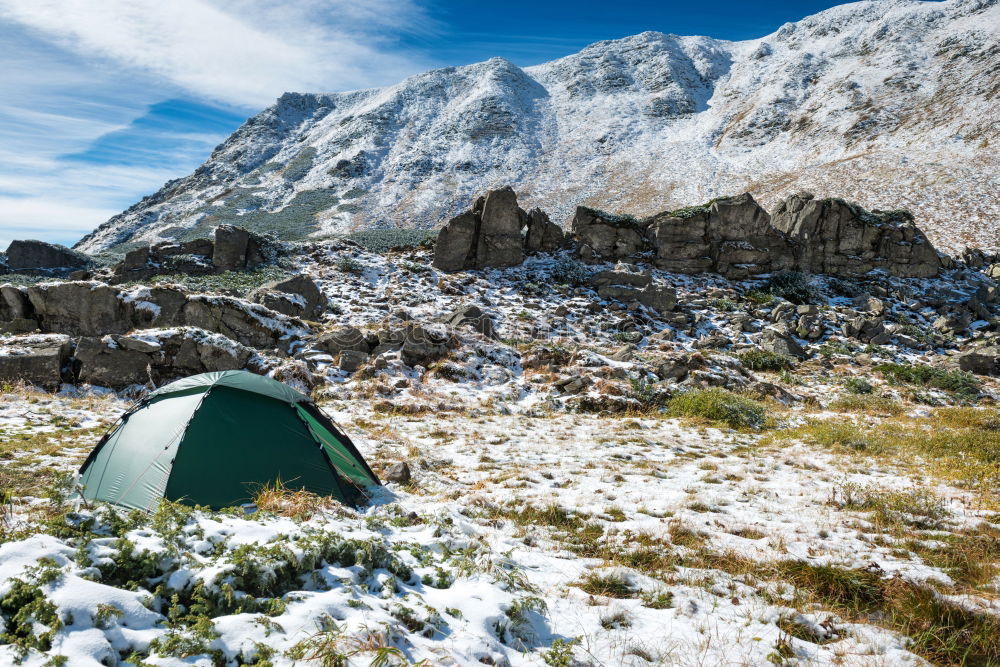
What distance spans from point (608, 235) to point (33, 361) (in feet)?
86.7

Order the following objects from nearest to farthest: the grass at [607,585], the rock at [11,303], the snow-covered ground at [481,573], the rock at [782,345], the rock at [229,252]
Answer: the snow-covered ground at [481,573]
the grass at [607,585]
the rock at [11,303]
the rock at [782,345]
the rock at [229,252]

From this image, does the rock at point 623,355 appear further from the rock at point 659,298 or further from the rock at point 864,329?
the rock at point 864,329

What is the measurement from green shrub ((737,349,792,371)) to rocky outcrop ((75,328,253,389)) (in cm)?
1744

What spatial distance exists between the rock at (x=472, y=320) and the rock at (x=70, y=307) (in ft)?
37.4

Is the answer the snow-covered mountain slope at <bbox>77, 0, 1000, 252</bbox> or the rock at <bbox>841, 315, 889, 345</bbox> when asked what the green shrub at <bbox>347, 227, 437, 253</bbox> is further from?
the snow-covered mountain slope at <bbox>77, 0, 1000, 252</bbox>

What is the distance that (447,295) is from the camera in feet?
79.5

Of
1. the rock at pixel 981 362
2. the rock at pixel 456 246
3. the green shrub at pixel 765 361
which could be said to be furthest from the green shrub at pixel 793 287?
the rock at pixel 456 246

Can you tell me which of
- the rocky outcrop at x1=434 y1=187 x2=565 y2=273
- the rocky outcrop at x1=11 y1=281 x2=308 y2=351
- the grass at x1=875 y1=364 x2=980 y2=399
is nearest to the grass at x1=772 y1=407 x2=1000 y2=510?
the grass at x1=875 y1=364 x2=980 y2=399

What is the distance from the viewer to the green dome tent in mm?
5820

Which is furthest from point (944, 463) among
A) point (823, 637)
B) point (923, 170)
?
point (923, 170)

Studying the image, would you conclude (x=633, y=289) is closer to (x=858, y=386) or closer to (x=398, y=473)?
(x=858, y=386)

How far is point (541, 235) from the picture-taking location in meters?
29.4

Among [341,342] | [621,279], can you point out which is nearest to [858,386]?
[621,279]

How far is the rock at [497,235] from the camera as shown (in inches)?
1095
